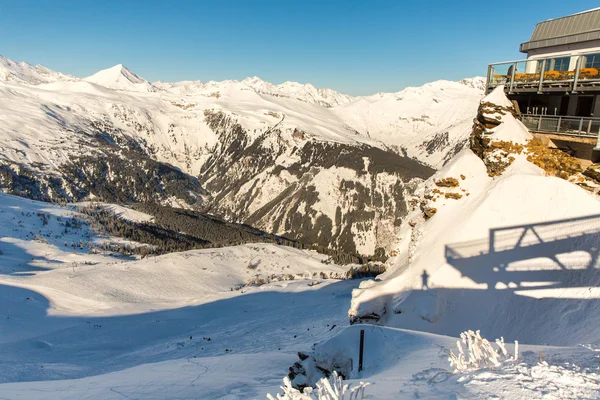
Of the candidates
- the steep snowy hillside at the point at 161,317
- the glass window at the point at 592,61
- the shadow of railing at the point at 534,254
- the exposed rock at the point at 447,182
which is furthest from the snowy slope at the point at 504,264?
the steep snowy hillside at the point at 161,317

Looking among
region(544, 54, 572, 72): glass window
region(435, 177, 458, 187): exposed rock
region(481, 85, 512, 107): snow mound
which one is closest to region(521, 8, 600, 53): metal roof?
region(544, 54, 572, 72): glass window

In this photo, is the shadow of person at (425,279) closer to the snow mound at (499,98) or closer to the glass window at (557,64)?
the snow mound at (499,98)

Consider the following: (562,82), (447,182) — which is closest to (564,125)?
(562,82)

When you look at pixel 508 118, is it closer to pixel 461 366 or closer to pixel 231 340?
pixel 461 366

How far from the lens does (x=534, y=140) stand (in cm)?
2144

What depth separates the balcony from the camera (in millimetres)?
19328

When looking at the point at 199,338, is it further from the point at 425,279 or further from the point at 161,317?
the point at 425,279

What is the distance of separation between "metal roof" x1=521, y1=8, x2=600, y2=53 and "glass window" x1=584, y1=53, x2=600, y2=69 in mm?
3360

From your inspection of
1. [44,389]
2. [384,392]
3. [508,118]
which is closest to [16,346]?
[44,389]

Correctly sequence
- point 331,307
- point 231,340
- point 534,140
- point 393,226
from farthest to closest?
point 393,226
point 331,307
point 231,340
point 534,140

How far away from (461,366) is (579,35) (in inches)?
1005

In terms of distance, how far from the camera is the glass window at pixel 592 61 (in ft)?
62.5

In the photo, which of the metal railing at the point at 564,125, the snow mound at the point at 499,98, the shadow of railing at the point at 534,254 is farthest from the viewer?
the snow mound at the point at 499,98

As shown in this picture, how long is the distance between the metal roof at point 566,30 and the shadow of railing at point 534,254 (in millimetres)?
13455
